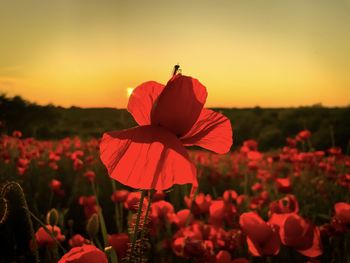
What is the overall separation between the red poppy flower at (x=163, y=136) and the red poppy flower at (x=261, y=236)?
566 mm

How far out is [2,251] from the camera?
7.57 feet

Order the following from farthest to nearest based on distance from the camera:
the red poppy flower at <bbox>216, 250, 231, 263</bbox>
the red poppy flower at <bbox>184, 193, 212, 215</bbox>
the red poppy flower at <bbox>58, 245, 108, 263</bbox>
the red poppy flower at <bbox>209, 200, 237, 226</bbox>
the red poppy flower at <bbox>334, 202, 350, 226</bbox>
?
the red poppy flower at <bbox>184, 193, 212, 215</bbox>
the red poppy flower at <bbox>209, 200, 237, 226</bbox>
the red poppy flower at <bbox>334, 202, 350, 226</bbox>
the red poppy flower at <bbox>216, 250, 231, 263</bbox>
the red poppy flower at <bbox>58, 245, 108, 263</bbox>

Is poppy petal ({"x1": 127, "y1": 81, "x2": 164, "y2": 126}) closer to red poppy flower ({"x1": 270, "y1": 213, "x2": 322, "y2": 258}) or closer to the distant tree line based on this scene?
red poppy flower ({"x1": 270, "y1": 213, "x2": 322, "y2": 258})

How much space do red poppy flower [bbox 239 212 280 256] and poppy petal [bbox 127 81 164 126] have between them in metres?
0.67

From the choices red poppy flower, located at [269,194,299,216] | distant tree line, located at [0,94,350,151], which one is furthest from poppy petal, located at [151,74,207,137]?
distant tree line, located at [0,94,350,151]

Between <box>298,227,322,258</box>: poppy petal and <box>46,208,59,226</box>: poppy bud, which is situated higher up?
<box>46,208,59,226</box>: poppy bud

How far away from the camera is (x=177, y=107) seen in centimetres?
76

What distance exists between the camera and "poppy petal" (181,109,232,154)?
31.6 inches

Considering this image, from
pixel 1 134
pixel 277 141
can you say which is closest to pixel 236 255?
pixel 1 134

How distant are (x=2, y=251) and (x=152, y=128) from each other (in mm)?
1896

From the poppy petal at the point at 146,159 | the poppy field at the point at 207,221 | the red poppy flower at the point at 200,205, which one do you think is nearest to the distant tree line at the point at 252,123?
the poppy field at the point at 207,221

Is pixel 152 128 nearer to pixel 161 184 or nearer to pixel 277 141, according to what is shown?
pixel 161 184

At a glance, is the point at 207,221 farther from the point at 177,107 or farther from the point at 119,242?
the point at 177,107

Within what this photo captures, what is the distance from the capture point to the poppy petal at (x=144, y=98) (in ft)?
2.57
